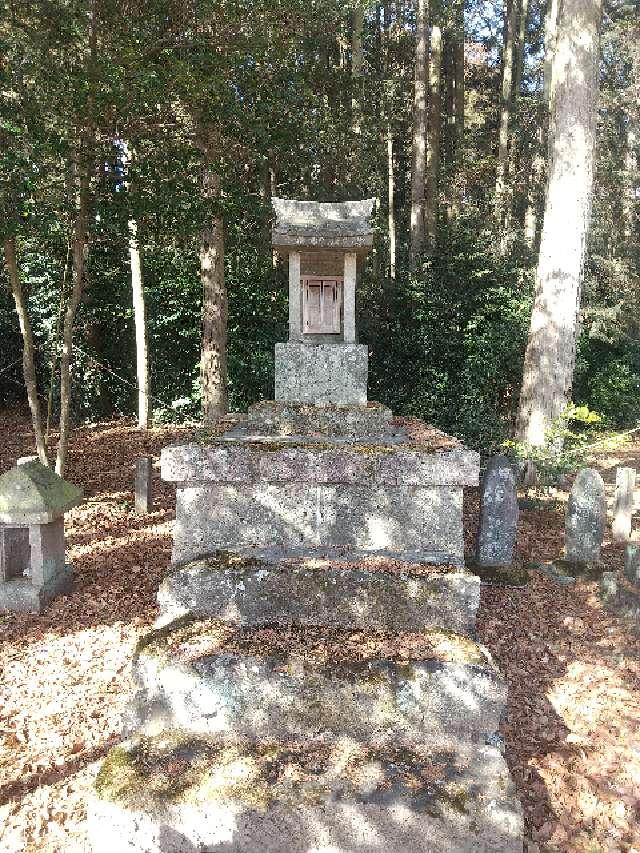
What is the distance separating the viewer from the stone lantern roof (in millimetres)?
5141

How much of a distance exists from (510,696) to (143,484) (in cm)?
593

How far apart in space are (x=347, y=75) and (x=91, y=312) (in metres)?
9.20

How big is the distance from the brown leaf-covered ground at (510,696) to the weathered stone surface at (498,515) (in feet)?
1.38

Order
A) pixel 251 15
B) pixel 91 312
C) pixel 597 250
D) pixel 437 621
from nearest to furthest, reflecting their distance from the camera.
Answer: pixel 437 621 < pixel 251 15 < pixel 91 312 < pixel 597 250

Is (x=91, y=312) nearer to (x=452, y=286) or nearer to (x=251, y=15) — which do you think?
(x=251, y=15)

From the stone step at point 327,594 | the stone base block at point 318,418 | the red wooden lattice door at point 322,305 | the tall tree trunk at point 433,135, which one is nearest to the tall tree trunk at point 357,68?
the tall tree trunk at point 433,135

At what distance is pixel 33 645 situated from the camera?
15.5 feet

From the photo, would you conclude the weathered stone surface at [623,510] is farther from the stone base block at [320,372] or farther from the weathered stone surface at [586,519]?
the stone base block at [320,372]

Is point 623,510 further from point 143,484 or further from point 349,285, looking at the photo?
point 143,484

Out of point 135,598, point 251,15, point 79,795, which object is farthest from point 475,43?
point 79,795

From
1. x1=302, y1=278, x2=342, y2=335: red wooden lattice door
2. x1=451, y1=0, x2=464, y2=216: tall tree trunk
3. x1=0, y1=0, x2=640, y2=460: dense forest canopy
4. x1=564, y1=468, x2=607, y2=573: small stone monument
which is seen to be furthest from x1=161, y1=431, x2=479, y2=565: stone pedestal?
x1=451, y1=0, x2=464, y2=216: tall tree trunk

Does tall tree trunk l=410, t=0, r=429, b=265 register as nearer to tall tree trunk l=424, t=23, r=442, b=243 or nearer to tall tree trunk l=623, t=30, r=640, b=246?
tall tree trunk l=424, t=23, r=442, b=243

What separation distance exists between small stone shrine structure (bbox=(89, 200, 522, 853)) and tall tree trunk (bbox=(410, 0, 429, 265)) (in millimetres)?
11471

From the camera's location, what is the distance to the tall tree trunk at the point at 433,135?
15.9 metres
